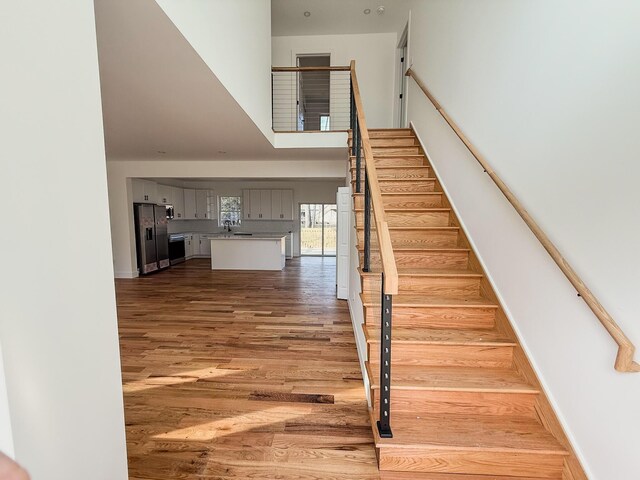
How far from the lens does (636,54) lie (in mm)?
1244

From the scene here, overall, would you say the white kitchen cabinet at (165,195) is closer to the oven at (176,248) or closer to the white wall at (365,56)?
the oven at (176,248)

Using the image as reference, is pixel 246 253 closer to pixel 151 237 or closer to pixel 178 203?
pixel 151 237

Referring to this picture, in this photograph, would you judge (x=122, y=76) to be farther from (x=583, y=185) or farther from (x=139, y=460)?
(x=583, y=185)

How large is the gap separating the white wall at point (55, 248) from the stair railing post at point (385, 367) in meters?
1.25

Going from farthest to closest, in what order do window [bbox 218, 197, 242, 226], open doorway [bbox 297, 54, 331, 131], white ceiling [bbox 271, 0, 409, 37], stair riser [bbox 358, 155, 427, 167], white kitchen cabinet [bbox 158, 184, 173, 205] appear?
window [bbox 218, 197, 242, 226] < white kitchen cabinet [bbox 158, 184, 173, 205] < open doorway [bbox 297, 54, 331, 131] < white ceiling [bbox 271, 0, 409, 37] < stair riser [bbox 358, 155, 427, 167]

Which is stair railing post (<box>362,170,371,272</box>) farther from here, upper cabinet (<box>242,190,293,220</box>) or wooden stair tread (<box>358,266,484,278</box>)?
upper cabinet (<box>242,190,293,220</box>)

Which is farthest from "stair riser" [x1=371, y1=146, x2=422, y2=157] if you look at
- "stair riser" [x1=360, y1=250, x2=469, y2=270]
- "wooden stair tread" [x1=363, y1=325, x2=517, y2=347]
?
"wooden stair tread" [x1=363, y1=325, x2=517, y2=347]

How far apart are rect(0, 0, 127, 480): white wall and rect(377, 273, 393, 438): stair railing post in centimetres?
125

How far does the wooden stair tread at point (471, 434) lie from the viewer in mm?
1574

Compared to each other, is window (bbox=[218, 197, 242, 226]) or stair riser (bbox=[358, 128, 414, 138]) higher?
stair riser (bbox=[358, 128, 414, 138])

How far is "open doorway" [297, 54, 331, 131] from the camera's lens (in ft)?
21.9

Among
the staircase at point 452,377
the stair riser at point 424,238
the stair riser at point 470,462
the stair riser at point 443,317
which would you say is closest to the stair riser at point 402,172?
the staircase at point 452,377

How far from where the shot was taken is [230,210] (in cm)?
966

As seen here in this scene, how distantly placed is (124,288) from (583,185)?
662 centimetres
